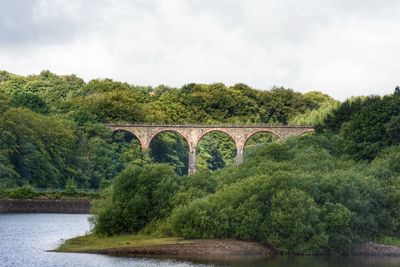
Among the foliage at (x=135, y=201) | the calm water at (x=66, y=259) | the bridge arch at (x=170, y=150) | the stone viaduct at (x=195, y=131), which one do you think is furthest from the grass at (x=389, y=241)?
the bridge arch at (x=170, y=150)

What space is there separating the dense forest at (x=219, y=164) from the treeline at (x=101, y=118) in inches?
8.4

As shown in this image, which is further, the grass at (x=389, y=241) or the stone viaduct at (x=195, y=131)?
the stone viaduct at (x=195, y=131)

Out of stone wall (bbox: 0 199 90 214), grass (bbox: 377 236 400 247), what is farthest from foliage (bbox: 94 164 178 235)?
stone wall (bbox: 0 199 90 214)

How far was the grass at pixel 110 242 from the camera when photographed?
2121 inches

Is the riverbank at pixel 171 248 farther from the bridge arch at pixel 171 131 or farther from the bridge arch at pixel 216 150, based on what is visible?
the bridge arch at pixel 216 150

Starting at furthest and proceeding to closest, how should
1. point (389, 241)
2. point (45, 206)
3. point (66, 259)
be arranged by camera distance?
point (45, 206) → point (389, 241) → point (66, 259)

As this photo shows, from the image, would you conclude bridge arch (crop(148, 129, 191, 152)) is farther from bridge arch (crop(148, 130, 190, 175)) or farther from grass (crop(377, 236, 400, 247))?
grass (crop(377, 236, 400, 247))

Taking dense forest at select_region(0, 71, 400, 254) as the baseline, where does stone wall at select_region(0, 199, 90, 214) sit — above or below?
below

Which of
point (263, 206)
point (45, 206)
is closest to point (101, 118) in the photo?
point (45, 206)

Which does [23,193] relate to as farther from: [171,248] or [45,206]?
[171,248]

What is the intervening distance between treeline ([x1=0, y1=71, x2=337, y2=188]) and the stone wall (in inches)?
177

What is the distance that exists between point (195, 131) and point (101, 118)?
1363 centimetres

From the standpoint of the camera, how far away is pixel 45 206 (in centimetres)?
9419

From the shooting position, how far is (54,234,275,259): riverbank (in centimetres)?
5288
